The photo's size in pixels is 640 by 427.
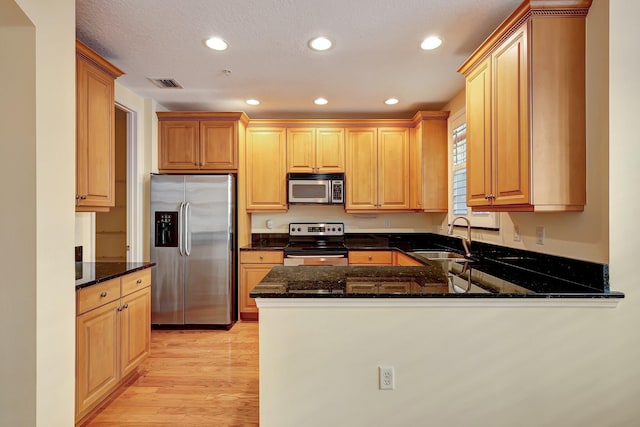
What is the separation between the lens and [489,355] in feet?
5.41

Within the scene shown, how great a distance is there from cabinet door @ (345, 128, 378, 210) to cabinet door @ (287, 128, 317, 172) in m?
0.43

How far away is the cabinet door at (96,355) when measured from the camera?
195 centimetres

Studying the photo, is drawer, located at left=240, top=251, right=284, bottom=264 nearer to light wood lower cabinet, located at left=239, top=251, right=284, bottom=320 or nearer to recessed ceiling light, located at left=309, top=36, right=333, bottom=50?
light wood lower cabinet, located at left=239, top=251, right=284, bottom=320

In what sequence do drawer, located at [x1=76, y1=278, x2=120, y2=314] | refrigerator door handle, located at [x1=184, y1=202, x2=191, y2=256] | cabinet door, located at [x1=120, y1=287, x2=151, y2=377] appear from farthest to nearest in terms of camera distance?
refrigerator door handle, located at [x1=184, y1=202, x2=191, y2=256]
cabinet door, located at [x1=120, y1=287, x2=151, y2=377]
drawer, located at [x1=76, y1=278, x2=120, y2=314]

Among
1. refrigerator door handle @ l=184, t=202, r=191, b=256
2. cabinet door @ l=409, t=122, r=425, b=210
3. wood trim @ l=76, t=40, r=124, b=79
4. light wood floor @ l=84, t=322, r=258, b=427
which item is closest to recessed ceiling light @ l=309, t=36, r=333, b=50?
wood trim @ l=76, t=40, r=124, b=79

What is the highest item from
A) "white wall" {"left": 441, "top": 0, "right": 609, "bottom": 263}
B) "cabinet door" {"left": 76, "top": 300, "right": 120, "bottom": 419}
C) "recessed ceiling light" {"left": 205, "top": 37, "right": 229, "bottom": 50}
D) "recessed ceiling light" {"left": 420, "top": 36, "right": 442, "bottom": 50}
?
"recessed ceiling light" {"left": 420, "top": 36, "right": 442, "bottom": 50}

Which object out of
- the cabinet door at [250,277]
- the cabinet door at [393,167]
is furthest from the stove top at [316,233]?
the cabinet door at [393,167]

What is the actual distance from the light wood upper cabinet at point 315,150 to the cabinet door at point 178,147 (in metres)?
1.10

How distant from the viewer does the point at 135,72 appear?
3.00m

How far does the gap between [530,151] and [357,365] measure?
1.40 m

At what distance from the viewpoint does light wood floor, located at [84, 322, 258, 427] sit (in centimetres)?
211

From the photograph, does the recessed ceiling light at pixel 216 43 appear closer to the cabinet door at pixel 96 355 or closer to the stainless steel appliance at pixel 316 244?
the cabinet door at pixel 96 355

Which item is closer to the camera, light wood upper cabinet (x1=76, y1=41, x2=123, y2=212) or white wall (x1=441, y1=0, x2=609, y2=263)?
white wall (x1=441, y1=0, x2=609, y2=263)

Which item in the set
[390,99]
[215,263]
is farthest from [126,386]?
[390,99]
